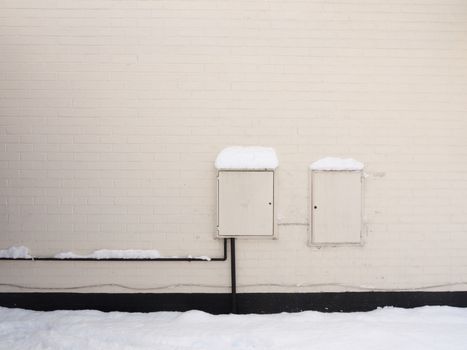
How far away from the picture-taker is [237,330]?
4574 mm

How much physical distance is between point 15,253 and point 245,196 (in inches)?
90.8

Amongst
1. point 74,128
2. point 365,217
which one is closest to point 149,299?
point 74,128

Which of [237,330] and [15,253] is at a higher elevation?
[15,253]

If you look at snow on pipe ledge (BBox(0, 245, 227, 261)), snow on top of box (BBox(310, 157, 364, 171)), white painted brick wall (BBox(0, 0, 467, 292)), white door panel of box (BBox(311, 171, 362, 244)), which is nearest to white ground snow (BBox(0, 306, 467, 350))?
white painted brick wall (BBox(0, 0, 467, 292))

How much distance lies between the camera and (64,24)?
477 centimetres

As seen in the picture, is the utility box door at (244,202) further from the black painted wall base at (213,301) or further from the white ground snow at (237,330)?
the white ground snow at (237,330)

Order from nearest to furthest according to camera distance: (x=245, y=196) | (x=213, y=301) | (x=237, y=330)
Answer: (x=237, y=330) < (x=245, y=196) < (x=213, y=301)

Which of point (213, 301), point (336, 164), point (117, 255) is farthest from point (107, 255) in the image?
point (336, 164)

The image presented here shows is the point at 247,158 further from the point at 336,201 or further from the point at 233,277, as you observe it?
the point at 233,277

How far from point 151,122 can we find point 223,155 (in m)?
0.77

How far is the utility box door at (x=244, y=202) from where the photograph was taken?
4777 mm

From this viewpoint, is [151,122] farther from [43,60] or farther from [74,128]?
[43,60]

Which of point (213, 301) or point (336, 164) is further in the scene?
point (213, 301)

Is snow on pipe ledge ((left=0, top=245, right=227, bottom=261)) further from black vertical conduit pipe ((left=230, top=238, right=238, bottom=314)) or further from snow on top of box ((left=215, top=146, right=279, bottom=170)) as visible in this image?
snow on top of box ((left=215, top=146, right=279, bottom=170))
